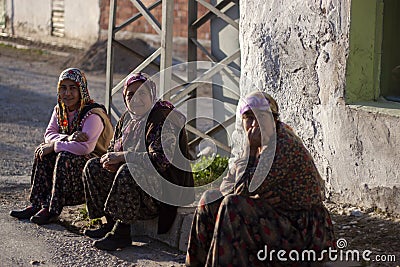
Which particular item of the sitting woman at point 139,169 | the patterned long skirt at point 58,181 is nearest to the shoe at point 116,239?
the sitting woman at point 139,169

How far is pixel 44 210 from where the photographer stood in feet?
19.9

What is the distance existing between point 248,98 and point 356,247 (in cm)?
129

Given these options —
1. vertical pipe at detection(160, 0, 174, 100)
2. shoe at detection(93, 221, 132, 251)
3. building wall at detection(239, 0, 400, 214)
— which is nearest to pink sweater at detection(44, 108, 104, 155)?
shoe at detection(93, 221, 132, 251)

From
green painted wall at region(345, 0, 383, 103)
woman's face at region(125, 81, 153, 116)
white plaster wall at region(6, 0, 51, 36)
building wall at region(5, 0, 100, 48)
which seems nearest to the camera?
Result: woman's face at region(125, 81, 153, 116)

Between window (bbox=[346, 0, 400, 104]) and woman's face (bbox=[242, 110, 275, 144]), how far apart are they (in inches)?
63.9

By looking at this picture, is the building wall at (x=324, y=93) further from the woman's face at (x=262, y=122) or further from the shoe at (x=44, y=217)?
the shoe at (x=44, y=217)

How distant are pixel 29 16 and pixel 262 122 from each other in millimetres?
16096

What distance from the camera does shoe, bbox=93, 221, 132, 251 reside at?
5.42 m

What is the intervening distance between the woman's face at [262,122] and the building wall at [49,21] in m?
13.2

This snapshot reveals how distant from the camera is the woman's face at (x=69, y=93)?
6059 mm

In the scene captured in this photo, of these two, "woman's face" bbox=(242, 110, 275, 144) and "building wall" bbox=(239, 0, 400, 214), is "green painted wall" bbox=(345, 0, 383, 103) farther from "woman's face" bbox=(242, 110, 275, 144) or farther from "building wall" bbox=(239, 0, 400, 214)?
"woman's face" bbox=(242, 110, 275, 144)

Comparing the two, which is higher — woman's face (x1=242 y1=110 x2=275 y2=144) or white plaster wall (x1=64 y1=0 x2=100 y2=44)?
white plaster wall (x1=64 y1=0 x2=100 y2=44)

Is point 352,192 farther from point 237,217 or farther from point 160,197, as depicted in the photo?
point 237,217

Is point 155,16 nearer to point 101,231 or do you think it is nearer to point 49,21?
point 49,21
